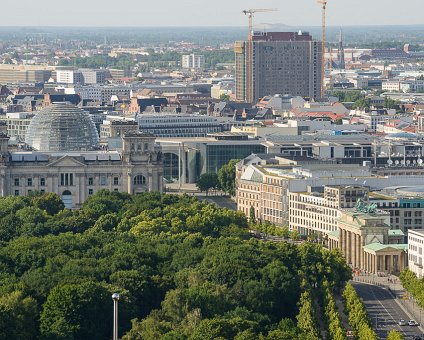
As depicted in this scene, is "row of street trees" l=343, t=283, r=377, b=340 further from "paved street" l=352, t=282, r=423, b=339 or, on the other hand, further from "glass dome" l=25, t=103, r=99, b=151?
"glass dome" l=25, t=103, r=99, b=151

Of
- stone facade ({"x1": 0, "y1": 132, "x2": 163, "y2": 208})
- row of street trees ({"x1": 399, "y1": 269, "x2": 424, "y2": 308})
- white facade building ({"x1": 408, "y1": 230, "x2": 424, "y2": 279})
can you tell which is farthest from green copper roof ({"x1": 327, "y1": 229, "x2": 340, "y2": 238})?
stone facade ({"x1": 0, "y1": 132, "x2": 163, "y2": 208})

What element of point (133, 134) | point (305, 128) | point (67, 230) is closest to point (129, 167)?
point (133, 134)

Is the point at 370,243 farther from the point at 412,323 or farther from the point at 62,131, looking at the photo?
the point at 62,131

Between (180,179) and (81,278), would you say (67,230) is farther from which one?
(180,179)

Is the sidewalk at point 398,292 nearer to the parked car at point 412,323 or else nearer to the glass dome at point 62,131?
the parked car at point 412,323

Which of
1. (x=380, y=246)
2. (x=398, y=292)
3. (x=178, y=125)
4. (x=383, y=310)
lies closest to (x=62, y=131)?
(x=178, y=125)

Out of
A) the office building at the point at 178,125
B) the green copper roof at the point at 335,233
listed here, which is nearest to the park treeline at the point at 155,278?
the green copper roof at the point at 335,233

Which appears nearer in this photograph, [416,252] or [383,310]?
[383,310]
